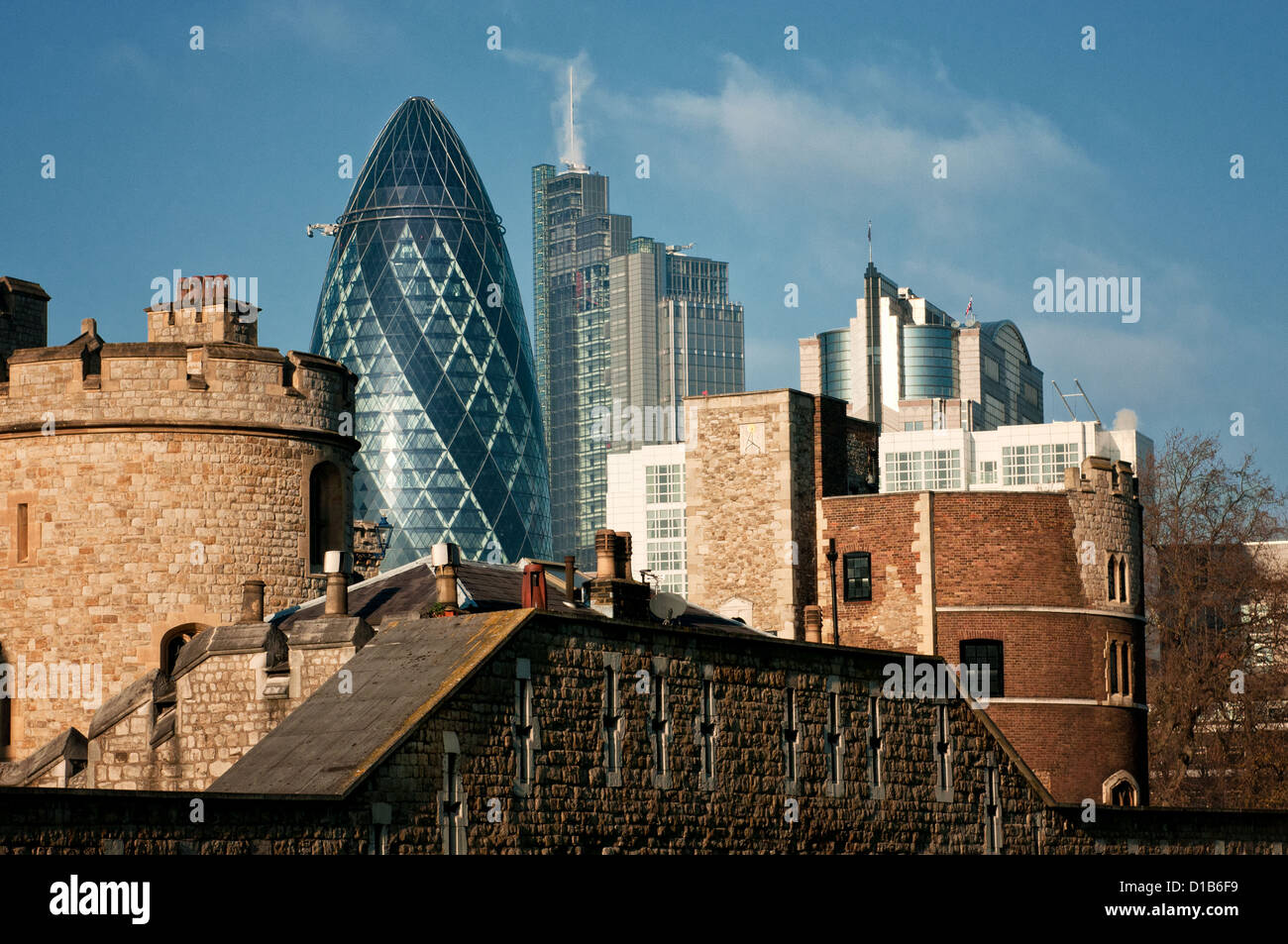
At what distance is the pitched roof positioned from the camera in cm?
2458

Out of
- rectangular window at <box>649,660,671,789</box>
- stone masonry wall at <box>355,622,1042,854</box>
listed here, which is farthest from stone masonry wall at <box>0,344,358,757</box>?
rectangular window at <box>649,660,671,789</box>

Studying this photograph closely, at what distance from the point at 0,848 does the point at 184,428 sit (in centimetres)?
2205

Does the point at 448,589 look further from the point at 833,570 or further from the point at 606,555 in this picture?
the point at 833,570

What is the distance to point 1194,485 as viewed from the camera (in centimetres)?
8519

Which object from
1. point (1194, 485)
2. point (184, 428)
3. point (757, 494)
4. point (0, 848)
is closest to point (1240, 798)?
point (1194, 485)

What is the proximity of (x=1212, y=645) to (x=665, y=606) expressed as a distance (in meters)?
48.8

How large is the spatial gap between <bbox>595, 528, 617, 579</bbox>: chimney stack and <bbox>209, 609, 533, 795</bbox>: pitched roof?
8424mm

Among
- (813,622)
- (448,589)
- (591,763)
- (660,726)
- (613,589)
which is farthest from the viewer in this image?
(813,622)

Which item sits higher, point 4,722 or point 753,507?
point 753,507

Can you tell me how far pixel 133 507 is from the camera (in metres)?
40.7

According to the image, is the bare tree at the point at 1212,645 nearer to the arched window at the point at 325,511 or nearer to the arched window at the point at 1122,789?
the arched window at the point at 1122,789

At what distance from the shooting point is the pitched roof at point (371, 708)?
24.6 metres

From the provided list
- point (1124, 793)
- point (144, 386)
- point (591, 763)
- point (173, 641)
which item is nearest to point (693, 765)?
point (591, 763)
